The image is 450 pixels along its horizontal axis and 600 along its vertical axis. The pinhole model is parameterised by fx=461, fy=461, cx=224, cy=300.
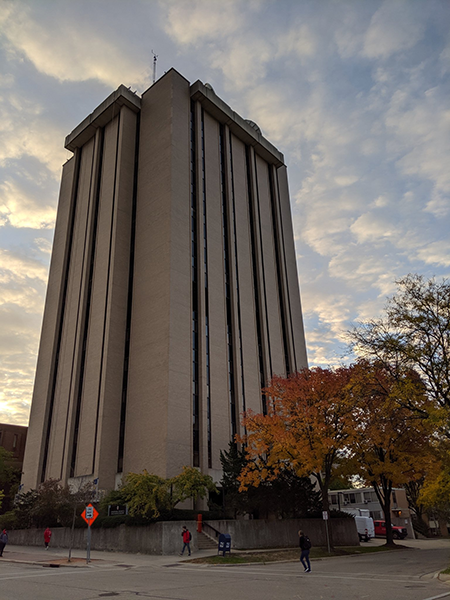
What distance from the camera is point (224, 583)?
14.5 metres

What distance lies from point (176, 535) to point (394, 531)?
3905 cm

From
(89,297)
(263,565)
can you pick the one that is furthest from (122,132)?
(263,565)

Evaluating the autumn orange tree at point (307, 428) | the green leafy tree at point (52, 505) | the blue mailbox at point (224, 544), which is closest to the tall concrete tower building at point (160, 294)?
the green leafy tree at point (52, 505)

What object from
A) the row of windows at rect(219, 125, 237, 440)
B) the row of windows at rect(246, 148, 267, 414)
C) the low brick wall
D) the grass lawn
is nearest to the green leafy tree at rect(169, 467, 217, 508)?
the low brick wall

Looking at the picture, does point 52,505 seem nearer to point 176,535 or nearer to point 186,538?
point 176,535

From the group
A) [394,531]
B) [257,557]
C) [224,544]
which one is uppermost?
[224,544]

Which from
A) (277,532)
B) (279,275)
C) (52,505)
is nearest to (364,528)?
(277,532)

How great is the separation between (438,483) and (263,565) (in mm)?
10245

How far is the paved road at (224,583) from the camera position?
11.8 meters

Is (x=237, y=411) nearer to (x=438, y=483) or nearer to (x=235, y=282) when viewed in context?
(x=235, y=282)

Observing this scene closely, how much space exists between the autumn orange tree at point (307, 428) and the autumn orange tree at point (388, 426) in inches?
59.7

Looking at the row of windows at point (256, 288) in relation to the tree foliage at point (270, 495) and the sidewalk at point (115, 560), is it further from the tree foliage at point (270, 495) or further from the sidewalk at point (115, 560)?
the sidewalk at point (115, 560)

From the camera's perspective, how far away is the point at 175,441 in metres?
37.2

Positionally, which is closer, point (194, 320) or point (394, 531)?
point (194, 320)
